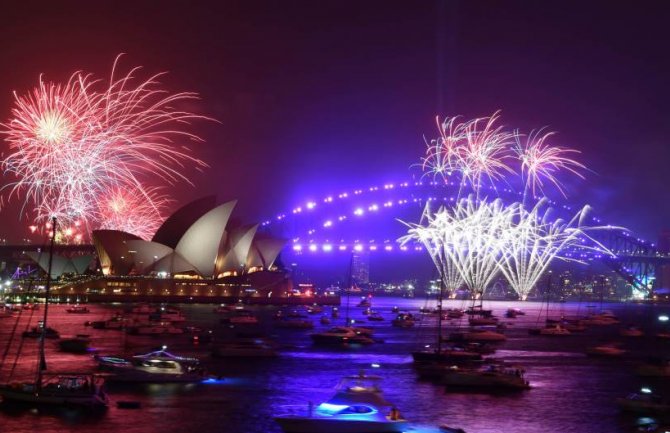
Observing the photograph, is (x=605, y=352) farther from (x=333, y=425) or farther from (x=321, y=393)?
(x=333, y=425)

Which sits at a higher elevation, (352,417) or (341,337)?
(341,337)

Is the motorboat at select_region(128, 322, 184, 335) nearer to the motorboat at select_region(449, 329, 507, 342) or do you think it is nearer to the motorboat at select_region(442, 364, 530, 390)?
the motorboat at select_region(449, 329, 507, 342)

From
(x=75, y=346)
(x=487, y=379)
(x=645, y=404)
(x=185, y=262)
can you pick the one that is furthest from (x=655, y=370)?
(x=185, y=262)

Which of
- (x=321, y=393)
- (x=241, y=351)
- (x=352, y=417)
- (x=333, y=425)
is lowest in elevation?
(x=321, y=393)

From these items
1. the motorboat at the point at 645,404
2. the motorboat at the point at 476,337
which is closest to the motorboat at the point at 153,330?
the motorboat at the point at 476,337

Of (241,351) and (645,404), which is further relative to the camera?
(241,351)

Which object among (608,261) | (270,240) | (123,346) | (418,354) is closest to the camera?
(418,354)

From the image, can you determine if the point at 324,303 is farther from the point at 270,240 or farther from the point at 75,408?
the point at 75,408

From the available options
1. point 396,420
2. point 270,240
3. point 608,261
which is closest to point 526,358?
point 396,420
